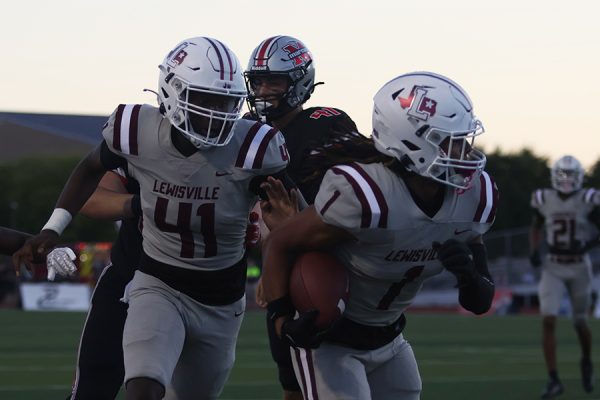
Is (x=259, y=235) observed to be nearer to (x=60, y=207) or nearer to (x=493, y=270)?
(x=60, y=207)

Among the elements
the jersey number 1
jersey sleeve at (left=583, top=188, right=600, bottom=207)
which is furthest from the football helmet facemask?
jersey sleeve at (left=583, top=188, right=600, bottom=207)

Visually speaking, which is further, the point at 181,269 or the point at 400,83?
the point at 181,269

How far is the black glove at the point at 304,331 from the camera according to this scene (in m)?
4.27

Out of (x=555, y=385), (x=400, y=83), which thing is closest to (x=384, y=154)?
(x=400, y=83)

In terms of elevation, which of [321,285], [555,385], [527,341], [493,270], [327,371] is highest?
[321,285]

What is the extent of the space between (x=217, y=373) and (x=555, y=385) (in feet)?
16.4

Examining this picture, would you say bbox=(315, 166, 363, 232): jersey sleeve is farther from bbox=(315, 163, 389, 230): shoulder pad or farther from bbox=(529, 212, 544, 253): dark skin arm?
bbox=(529, 212, 544, 253): dark skin arm

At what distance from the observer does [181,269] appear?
5.12 metres

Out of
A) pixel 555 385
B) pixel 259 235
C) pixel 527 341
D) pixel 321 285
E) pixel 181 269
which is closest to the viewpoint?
pixel 321 285

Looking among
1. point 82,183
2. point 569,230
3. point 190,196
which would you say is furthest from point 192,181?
point 569,230

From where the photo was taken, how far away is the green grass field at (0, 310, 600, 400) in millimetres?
9578

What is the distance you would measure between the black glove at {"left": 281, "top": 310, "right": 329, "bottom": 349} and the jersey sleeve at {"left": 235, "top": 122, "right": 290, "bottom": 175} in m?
0.91

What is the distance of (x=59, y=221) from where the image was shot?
517 cm

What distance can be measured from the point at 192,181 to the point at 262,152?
311mm
